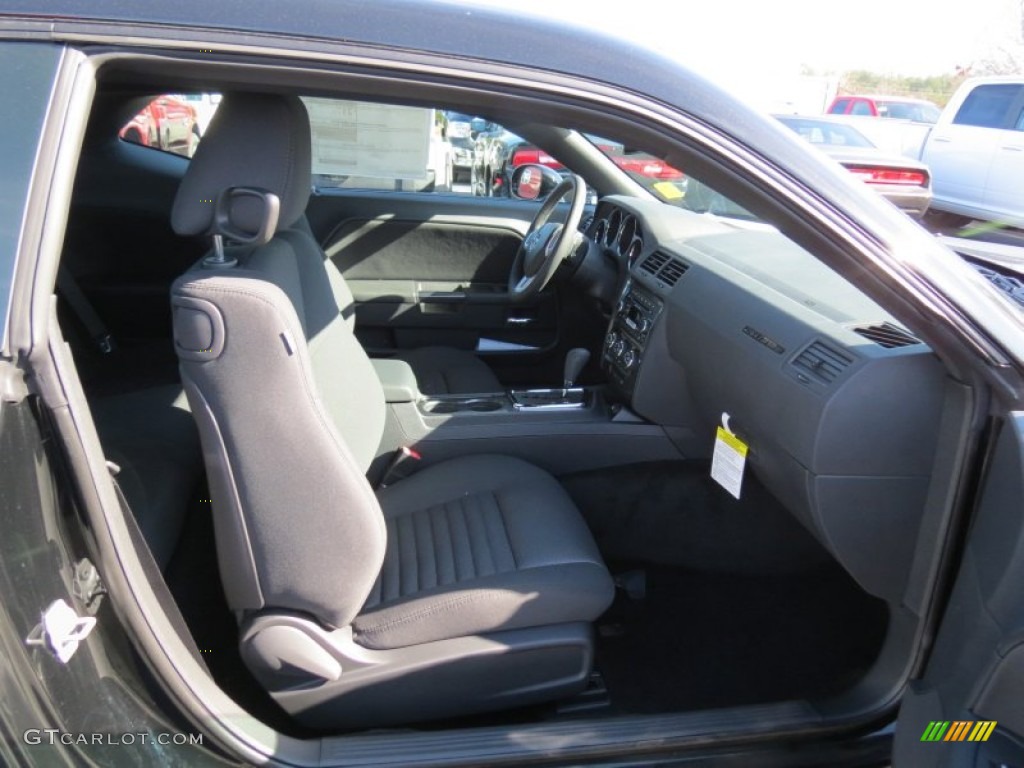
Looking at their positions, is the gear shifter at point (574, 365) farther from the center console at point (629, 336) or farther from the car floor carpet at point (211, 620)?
the car floor carpet at point (211, 620)

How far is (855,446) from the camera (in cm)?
143

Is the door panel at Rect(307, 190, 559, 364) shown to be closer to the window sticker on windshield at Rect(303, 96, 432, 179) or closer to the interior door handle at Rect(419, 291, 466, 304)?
the interior door handle at Rect(419, 291, 466, 304)

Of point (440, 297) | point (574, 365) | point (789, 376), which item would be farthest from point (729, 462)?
point (440, 297)

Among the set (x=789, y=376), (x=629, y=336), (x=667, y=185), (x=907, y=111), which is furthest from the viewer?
(x=907, y=111)

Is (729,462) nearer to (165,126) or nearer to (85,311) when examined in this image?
(85,311)

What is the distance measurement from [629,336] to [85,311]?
1.91 metres

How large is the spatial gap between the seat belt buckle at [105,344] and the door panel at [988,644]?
8.80 feet

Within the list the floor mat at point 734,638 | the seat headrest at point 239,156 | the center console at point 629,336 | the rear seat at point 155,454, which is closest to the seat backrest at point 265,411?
the seat headrest at point 239,156

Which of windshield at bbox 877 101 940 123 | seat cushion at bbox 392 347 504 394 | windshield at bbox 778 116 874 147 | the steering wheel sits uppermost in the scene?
windshield at bbox 877 101 940 123

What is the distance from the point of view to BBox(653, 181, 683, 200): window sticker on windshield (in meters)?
3.02

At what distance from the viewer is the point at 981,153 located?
27.5ft

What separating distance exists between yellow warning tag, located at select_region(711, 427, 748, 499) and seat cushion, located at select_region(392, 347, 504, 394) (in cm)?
98

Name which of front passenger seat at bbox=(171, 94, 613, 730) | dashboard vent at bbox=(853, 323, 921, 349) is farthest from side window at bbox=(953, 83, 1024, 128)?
front passenger seat at bbox=(171, 94, 613, 730)

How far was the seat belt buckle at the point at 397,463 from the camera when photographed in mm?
2129
